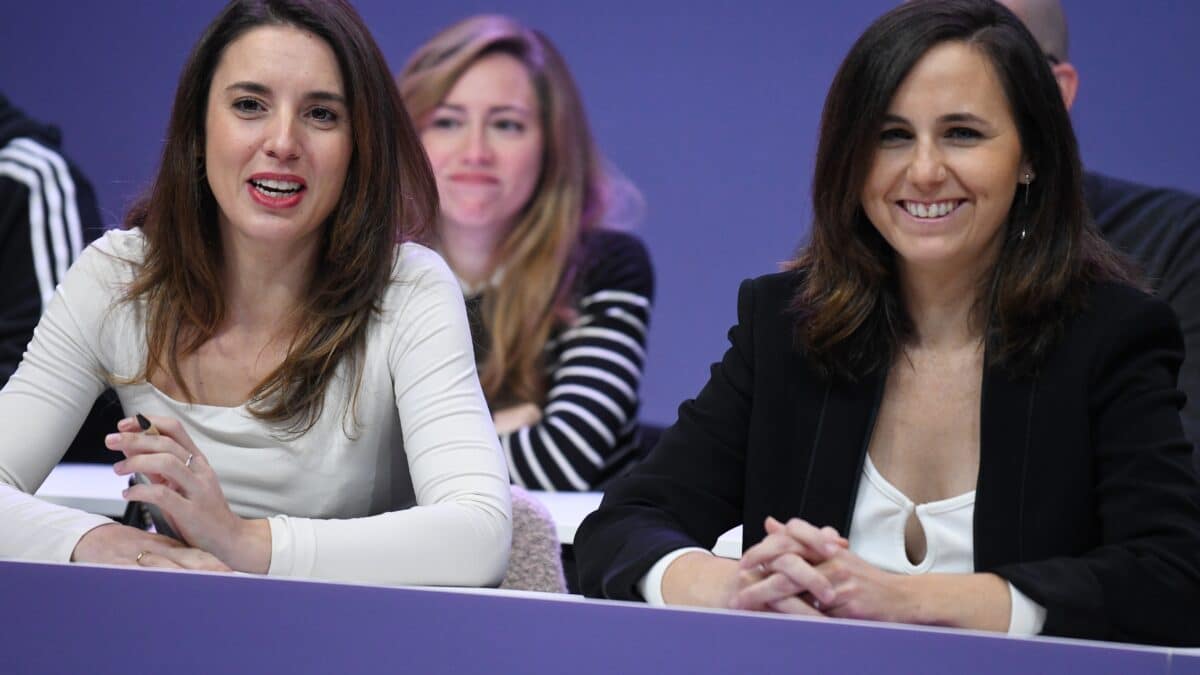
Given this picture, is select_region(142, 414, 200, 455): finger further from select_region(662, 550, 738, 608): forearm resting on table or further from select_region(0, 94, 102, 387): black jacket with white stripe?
select_region(0, 94, 102, 387): black jacket with white stripe

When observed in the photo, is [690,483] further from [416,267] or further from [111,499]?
[111,499]

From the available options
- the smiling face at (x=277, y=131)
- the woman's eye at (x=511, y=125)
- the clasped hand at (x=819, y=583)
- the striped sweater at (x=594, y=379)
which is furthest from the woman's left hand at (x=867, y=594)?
the woman's eye at (x=511, y=125)

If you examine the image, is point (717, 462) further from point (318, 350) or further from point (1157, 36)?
point (1157, 36)

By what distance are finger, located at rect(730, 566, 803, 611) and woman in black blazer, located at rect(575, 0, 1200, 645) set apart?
7 cm

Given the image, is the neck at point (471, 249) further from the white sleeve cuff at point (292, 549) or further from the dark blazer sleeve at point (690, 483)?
the white sleeve cuff at point (292, 549)

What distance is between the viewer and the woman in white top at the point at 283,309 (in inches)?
75.4

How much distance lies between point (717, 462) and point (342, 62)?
2.34ft

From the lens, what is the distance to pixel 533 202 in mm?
3979

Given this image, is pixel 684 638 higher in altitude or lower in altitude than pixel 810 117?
lower

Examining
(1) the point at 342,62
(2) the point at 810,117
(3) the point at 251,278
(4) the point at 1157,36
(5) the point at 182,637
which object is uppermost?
(4) the point at 1157,36

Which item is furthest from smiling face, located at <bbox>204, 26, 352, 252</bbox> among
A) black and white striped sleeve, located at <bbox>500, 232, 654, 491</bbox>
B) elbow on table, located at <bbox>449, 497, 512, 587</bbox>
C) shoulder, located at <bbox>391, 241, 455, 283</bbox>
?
black and white striped sleeve, located at <bbox>500, 232, 654, 491</bbox>

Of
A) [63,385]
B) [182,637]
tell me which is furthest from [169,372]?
[182,637]

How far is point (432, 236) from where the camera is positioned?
2.20 m

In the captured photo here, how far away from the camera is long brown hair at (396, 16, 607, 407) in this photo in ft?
12.3
